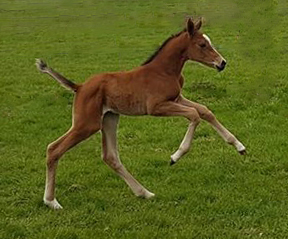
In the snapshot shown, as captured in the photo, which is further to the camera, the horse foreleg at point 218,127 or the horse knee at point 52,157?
the horse knee at point 52,157

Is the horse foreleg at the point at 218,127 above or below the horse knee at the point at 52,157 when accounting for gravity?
above

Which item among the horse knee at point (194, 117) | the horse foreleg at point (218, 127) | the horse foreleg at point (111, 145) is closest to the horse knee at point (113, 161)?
the horse foreleg at point (111, 145)

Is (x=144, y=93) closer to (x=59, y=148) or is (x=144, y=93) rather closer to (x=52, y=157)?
(x=59, y=148)

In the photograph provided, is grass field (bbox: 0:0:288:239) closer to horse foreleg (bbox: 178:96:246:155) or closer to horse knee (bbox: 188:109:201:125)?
horse foreleg (bbox: 178:96:246:155)

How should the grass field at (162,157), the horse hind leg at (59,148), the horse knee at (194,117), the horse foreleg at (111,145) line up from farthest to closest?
the horse foreleg at (111,145), the horse hind leg at (59,148), the horse knee at (194,117), the grass field at (162,157)

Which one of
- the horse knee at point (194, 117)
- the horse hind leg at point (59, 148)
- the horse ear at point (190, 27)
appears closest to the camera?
the horse knee at point (194, 117)

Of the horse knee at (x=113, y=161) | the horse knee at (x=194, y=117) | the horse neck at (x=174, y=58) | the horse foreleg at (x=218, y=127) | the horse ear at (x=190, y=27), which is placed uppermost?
the horse ear at (x=190, y=27)

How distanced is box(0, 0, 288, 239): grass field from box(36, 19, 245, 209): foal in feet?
1.75

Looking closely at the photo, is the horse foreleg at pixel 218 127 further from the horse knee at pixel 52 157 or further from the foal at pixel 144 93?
the horse knee at pixel 52 157

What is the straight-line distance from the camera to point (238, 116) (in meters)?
12.0

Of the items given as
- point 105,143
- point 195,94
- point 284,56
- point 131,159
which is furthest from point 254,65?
point 105,143

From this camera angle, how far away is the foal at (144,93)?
7.62 metres

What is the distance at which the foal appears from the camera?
7.62 meters

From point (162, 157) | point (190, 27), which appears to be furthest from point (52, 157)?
point (162, 157)
